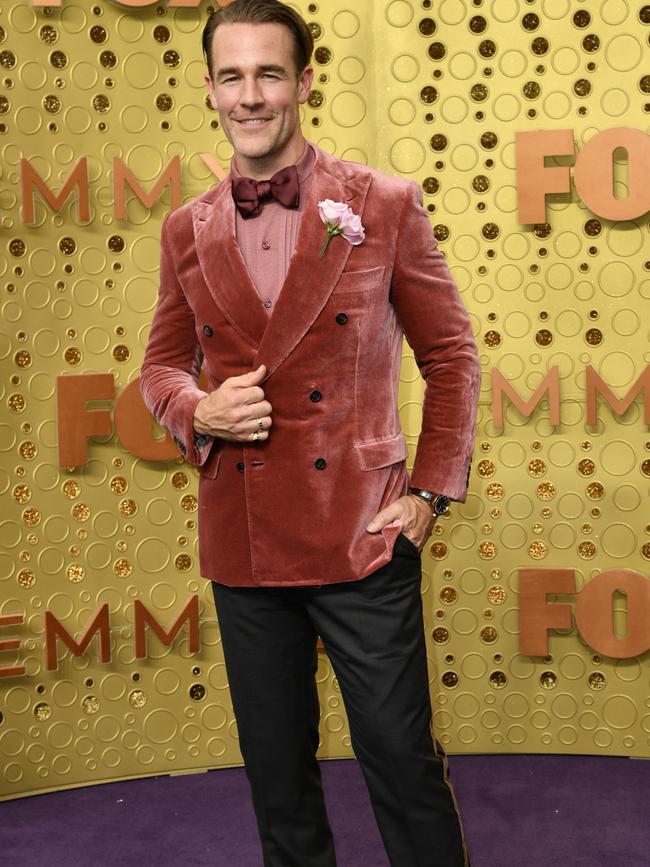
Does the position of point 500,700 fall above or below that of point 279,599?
below

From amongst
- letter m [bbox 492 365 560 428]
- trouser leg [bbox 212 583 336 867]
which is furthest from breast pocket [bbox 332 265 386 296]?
letter m [bbox 492 365 560 428]

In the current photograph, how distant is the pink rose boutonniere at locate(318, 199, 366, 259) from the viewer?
5.55 feet

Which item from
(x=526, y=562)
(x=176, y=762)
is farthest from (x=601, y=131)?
(x=176, y=762)

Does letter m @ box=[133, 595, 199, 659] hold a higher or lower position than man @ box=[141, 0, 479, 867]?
lower

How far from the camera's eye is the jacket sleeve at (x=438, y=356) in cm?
177

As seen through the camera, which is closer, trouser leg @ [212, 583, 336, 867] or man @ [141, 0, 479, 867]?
man @ [141, 0, 479, 867]

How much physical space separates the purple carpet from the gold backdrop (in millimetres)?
116

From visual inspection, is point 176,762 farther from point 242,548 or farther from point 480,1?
point 480,1

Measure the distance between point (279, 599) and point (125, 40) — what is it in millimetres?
1818

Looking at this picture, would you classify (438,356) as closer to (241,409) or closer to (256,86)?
(241,409)

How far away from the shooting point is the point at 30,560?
2.93 m

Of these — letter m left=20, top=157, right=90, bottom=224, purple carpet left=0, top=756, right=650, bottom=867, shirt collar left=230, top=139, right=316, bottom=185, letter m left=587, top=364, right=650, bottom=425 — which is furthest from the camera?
letter m left=587, top=364, right=650, bottom=425

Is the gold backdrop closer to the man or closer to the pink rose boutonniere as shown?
the man

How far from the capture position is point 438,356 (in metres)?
1.82
